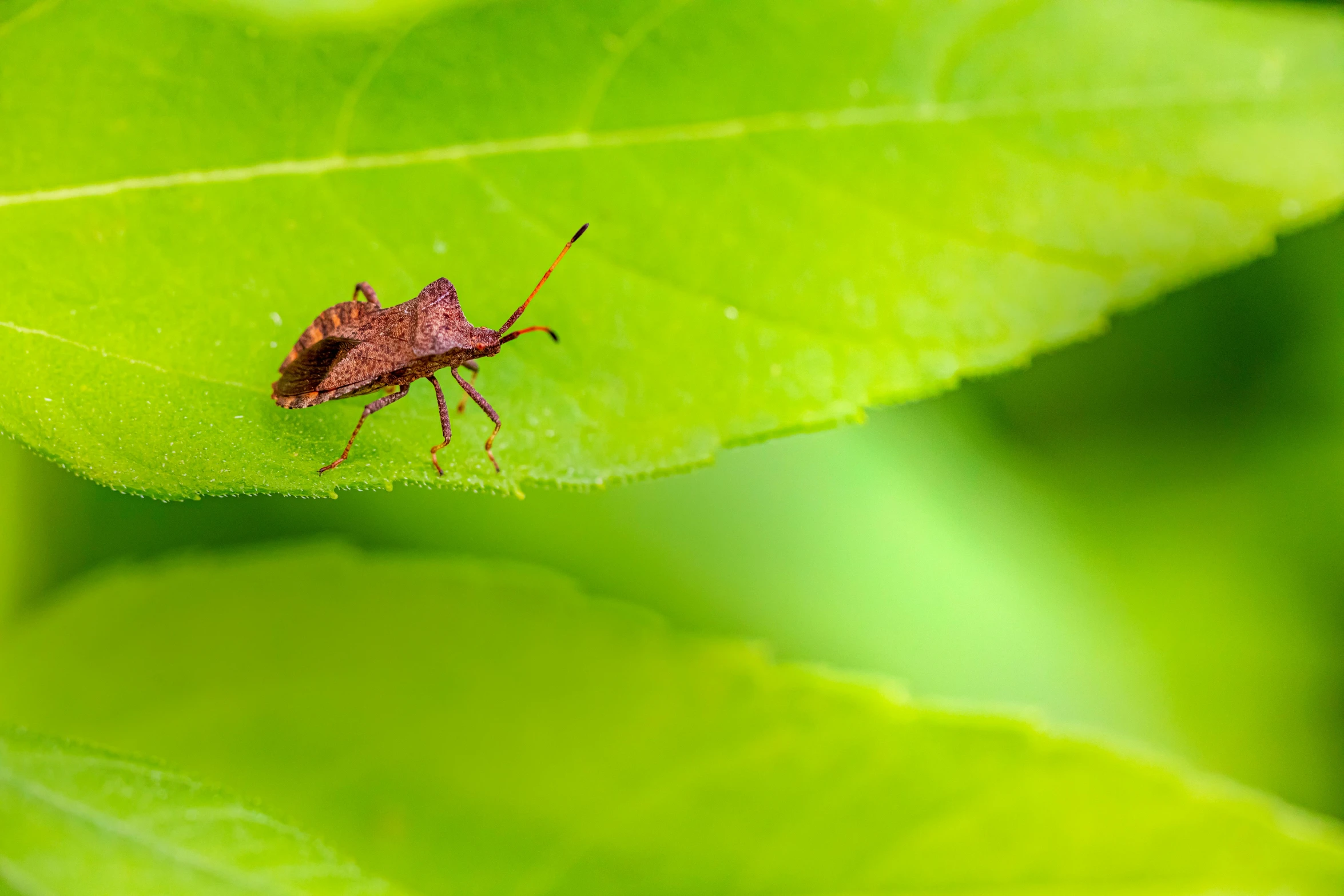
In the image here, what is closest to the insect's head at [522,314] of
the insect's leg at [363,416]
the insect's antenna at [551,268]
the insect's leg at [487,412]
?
the insect's antenna at [551,268]

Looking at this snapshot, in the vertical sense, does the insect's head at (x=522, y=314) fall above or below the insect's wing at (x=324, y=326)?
above

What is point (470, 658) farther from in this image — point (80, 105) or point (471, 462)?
point (80, 105)

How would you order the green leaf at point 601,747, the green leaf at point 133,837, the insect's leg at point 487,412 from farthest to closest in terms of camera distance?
the green leaf at point 601,747 < the insect's leg at point 487,412 < the green leaf at point 133,837

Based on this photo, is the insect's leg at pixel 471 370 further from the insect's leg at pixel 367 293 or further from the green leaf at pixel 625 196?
the insect's leg at pixel 367 293

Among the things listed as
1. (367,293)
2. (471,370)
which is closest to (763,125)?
(367,293)

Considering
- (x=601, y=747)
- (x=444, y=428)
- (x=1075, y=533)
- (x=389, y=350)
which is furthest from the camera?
(x=1075, y=533)

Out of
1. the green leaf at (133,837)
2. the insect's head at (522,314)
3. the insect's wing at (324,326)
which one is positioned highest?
the insect's head at (522,314)

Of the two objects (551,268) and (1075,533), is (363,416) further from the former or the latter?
(1075,533)
